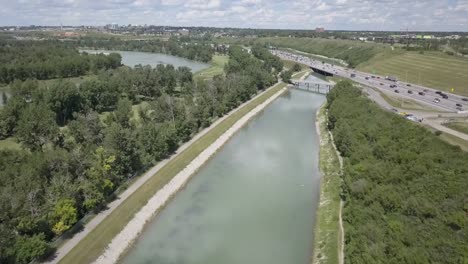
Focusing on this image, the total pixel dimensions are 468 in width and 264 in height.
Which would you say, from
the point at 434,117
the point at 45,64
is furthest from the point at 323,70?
the point at 45,64

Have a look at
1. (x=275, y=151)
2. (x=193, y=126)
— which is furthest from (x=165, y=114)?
(x=275, y=151)

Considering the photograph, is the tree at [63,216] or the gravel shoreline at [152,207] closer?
the tree at [63,216]

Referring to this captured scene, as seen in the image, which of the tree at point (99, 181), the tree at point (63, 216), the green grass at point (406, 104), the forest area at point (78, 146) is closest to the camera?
the forest area at point (78, 146)

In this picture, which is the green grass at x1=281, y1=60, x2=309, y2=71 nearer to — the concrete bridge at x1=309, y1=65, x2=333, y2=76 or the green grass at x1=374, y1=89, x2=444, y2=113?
the concrete bridge at x1=309, y1=65, x2=333, y2=76

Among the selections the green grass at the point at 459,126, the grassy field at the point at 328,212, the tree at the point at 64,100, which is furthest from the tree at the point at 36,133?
the green grass at the point at 459,126

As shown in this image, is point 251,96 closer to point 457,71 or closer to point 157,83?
point 157,83

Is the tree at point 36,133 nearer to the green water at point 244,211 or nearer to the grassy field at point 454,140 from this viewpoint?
the green water at point 244,211
